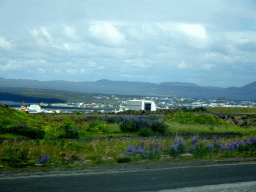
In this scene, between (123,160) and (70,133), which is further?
(70,133)

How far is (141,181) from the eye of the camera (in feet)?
23.5

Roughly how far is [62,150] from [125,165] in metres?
2.57

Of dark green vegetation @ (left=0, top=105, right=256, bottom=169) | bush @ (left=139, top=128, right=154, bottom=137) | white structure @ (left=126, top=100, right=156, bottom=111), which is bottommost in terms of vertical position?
bush @ (left=139, top=128, right=154, bottom=137)

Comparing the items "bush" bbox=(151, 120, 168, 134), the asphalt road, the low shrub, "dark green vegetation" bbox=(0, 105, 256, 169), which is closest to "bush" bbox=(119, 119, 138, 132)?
"bush" bbox=(151, 120, 168, 134)

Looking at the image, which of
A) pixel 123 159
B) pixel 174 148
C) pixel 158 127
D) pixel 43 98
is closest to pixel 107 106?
pixel 43 98

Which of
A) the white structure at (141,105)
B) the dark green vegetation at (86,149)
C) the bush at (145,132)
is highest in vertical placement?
the white structure at (141,105)

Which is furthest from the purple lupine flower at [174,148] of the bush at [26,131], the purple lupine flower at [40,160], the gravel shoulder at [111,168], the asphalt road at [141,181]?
the bush at [26,131]

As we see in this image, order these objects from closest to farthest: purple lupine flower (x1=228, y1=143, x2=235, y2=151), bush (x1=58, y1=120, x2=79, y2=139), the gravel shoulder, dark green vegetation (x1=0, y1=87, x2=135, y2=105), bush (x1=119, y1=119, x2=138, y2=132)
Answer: the gravel shoulder → purple lupine flower (x1=228, y1=143, x2=235, y2=151) → bush (x1=58, y1=120, x2=79, y2=139) → bush (x1=119, y1=119, x2=138, y2=132) → dark green vegetation (x1=0, y1=87, x2=135, y2=105)

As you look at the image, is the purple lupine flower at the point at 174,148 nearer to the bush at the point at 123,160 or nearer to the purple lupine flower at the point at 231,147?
the bush at the point at 123,160

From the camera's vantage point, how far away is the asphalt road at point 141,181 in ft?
21.5

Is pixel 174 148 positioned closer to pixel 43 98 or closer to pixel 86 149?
pixel 86 149

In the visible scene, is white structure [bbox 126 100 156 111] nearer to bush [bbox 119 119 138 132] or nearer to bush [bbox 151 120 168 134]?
bush [bbox 119 119 138 132]

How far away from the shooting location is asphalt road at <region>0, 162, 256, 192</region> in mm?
6559

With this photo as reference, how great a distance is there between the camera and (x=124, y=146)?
11.9 m
